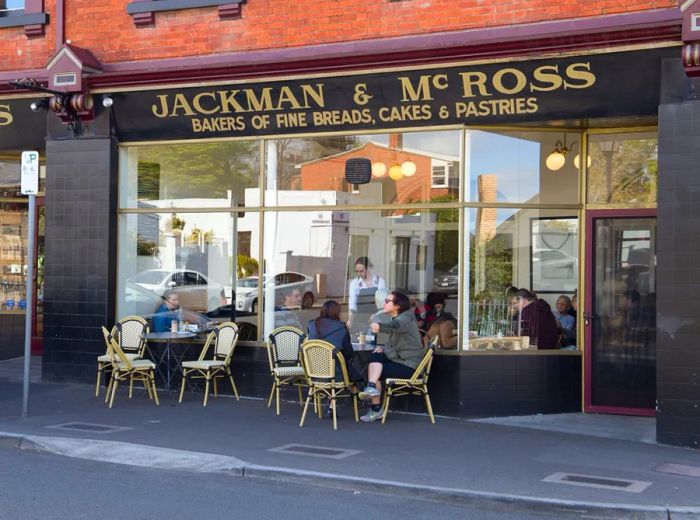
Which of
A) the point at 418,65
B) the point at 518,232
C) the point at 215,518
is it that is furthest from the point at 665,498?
the point at 418,65

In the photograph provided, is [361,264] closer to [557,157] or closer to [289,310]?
[289,310]

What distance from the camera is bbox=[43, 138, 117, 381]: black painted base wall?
1297 cm

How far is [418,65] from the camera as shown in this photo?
435 inches

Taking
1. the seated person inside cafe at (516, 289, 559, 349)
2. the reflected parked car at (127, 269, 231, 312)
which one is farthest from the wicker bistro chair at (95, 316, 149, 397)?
the seated person inside cafe at (516, 289, 559, 349)

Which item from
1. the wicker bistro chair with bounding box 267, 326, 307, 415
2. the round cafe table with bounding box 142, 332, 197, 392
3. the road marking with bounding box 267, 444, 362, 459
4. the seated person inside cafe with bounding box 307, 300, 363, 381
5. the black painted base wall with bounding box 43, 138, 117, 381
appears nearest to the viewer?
the road marking with bounding box 267, 444, 362, 459

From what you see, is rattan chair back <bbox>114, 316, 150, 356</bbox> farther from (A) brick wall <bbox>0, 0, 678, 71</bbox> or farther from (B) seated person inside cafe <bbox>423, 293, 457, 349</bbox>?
(B) seated person inside cafe <bbox>423, 293, 457, 349</bbox>

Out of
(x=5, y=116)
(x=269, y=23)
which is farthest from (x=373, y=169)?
(x=5, y=116)

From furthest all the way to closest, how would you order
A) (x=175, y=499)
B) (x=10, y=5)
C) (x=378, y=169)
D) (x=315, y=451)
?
(x=10, y=5), (x=378, y=169), (x=315, y=451), (x=175, y=499)

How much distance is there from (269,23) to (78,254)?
4216mm

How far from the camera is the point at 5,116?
1366 cm

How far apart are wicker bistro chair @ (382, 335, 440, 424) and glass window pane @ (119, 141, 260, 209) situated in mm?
3390

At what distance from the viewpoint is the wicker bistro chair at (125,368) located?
11391 mm

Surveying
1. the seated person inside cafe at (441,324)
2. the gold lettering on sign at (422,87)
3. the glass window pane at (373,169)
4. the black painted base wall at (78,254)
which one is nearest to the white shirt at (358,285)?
the seated person inside cafe at (441,324)

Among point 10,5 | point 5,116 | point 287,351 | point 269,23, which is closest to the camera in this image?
point 287,351
